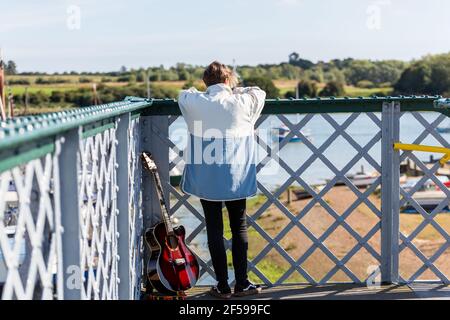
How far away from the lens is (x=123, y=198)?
3248 millimetres

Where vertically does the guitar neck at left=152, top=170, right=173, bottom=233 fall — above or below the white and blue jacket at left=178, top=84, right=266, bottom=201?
below

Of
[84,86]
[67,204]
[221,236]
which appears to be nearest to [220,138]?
[221,236]

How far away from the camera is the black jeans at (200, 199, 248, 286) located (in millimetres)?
3723

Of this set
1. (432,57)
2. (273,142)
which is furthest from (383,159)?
(432,57)

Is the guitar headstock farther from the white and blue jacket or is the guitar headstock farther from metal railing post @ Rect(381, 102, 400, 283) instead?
metal railing post @ Rect(381, 102, 400, 283)

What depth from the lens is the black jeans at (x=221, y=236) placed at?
3.72m

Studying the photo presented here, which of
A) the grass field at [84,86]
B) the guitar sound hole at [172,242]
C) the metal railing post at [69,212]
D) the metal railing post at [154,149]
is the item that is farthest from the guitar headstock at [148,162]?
the grass field at [84,86]

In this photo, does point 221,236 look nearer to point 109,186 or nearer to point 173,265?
point 173,265

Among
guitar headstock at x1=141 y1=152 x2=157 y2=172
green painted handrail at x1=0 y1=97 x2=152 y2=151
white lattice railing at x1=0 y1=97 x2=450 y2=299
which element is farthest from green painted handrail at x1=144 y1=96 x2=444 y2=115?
green painted handrail at x1=0 y1=97 x2=152 y2=151

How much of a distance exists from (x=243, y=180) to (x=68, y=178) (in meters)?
1.67

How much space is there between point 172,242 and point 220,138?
66cm

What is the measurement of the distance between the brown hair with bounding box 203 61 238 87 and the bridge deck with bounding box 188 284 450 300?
114 centimetres

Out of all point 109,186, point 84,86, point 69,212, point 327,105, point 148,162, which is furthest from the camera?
point 84,86

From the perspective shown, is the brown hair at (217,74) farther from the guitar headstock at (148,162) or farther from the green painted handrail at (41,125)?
the green painted handrail at (41,125)
